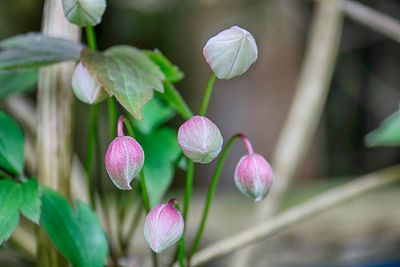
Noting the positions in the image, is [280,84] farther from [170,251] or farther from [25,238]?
[25,238]

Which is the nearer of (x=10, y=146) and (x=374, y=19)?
(x=10, y=146)

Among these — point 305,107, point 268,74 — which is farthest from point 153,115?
point 268,74

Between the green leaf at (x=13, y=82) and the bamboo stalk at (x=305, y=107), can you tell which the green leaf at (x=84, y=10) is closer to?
the green leaf at (x=13, y=82)

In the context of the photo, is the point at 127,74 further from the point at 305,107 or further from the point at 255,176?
the point at 305,107

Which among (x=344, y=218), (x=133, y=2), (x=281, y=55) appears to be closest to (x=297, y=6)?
(x=281, y=55)

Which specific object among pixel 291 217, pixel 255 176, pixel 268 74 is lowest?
pixel 268 74

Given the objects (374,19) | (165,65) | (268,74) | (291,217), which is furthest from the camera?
(268,74)

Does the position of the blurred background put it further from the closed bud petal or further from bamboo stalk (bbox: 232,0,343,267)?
the closed bud petal

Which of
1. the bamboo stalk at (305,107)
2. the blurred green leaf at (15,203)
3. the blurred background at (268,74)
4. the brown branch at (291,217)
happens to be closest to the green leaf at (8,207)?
the blurred green leaf at (15,203)
